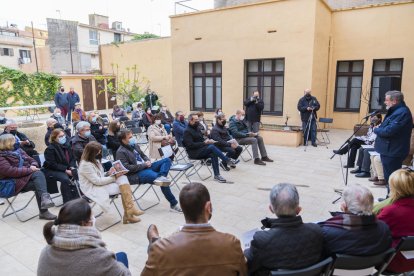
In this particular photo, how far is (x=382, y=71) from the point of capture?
1073 cm

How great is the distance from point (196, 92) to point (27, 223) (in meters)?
9.19

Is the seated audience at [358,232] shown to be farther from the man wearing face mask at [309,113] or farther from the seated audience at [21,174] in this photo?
the man wearing face mask at [309,113]

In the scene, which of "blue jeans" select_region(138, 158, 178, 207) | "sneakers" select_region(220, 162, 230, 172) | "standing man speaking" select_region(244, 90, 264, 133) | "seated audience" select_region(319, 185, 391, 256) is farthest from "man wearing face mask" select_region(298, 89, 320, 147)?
"seated audience" select_region(319, 185, 391, 256)

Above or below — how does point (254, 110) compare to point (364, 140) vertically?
above

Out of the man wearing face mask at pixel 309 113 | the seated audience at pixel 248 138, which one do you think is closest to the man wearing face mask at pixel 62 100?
the seated audience at pixel 248 138

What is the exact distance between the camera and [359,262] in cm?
204

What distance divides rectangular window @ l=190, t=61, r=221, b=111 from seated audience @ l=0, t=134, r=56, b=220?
8.53 m

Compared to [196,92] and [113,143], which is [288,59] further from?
[113,143]

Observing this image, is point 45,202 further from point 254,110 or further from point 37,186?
point 254,110

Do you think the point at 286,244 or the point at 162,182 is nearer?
the point at 286,244

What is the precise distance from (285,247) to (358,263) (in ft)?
1.74

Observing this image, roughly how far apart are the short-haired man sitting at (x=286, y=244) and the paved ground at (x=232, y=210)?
1.64m

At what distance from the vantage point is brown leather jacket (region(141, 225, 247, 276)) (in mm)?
1742

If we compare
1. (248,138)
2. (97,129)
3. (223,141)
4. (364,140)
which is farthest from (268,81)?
(97,129)
